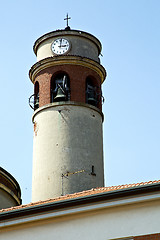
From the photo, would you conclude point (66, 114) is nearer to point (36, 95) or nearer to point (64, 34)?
point (36, 95)

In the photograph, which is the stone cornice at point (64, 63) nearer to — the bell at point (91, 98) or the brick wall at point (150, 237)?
the bell at point (91, 98)

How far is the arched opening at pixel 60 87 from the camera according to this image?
75.7 ft

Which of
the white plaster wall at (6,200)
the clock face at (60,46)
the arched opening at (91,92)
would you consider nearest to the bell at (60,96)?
the arched opening at (91,92)

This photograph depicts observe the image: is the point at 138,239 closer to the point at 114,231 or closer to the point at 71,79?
the point at 114,231

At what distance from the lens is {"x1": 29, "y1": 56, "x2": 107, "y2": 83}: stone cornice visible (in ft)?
77.7

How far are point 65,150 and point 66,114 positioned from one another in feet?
5.40

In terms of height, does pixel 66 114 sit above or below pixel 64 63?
below

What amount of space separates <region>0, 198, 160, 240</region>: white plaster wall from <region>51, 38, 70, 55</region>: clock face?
13.7m

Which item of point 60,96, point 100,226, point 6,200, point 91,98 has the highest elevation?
point 91,98

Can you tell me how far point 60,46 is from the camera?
23984 mm

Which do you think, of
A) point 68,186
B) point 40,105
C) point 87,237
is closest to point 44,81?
point 40,105

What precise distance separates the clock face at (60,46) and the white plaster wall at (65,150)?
8.75 ft

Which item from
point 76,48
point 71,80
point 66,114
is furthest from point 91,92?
point 76,48

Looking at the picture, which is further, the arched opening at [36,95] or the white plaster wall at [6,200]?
the arched opening at [36,95]
